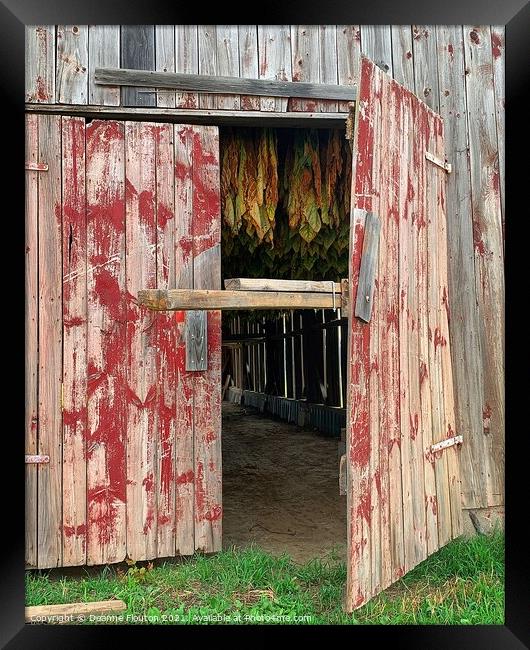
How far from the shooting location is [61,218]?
3992mm

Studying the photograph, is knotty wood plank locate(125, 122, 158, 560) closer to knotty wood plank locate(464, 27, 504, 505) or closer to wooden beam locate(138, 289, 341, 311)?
wooden beam locate(138, 289, 341, 311)

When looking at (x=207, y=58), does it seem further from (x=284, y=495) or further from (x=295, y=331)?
(x=295, y=331)

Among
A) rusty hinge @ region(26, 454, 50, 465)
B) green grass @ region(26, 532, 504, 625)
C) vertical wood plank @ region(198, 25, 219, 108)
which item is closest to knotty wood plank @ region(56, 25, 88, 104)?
vertical wood plank @ region(198, 25, 219, 108)

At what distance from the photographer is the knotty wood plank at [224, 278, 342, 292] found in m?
3.16

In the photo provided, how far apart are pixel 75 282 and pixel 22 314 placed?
0.46 m

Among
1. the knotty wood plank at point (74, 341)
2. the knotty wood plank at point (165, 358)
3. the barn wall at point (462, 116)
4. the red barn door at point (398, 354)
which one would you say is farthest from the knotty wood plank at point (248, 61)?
the knotty wood plank at point (74, 341)

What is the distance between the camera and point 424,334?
4086mm

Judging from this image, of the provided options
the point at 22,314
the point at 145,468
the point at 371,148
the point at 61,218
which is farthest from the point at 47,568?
the point at 371,148

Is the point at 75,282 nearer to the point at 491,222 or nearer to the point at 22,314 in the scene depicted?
the point at 22,314

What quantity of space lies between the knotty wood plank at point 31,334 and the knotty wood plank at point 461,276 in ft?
9.57

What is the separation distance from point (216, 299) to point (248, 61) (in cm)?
199

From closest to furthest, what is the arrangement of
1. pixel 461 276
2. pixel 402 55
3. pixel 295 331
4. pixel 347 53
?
pixel 347 53 → pixel 402 55 → pixel 461 276 → pixel 295 331

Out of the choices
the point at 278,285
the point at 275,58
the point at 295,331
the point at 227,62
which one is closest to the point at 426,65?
the point at 275,58

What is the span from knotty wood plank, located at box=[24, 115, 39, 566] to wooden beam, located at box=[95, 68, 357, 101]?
0.61 metres
